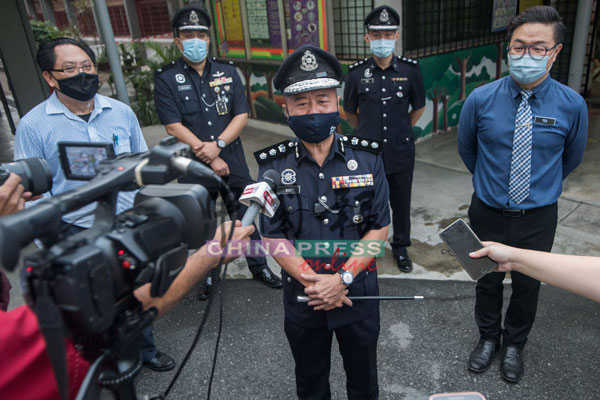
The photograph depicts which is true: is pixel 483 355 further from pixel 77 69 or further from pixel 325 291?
pixel 77 69

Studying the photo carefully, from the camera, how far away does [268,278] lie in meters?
3.90

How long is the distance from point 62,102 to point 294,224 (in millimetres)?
1747

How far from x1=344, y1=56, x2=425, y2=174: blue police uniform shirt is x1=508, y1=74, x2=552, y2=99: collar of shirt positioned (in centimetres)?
135

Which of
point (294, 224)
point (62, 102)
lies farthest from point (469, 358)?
point (62, 102)

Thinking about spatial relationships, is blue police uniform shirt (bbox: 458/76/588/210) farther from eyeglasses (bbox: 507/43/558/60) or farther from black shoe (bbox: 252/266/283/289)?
black shoe (bbox: 252/266/283/289)

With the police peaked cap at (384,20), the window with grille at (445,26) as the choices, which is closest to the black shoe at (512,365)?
the police peaked cap at (384,20)

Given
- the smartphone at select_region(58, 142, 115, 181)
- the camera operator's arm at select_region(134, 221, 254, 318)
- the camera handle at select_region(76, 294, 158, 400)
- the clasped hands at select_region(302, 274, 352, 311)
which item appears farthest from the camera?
the clasped hands at select_region(302, 274, 352, 311)

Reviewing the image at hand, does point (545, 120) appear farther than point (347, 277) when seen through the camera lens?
Yes

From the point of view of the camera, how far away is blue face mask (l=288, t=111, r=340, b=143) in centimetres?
206

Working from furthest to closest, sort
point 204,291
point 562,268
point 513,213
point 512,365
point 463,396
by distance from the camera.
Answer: point 204,291
point 512,365
point 513,213
point 562,268
point 463,396

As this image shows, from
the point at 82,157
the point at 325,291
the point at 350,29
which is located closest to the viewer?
the point at 82,157

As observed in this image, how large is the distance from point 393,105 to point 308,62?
2.02 meters

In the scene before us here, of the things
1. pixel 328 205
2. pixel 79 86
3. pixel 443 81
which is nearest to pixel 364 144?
pixel 328 205

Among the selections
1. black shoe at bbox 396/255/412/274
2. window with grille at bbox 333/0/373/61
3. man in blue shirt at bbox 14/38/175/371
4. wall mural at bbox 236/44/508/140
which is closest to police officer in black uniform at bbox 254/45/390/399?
man in blue shirt at bbox 14/38/175/371
